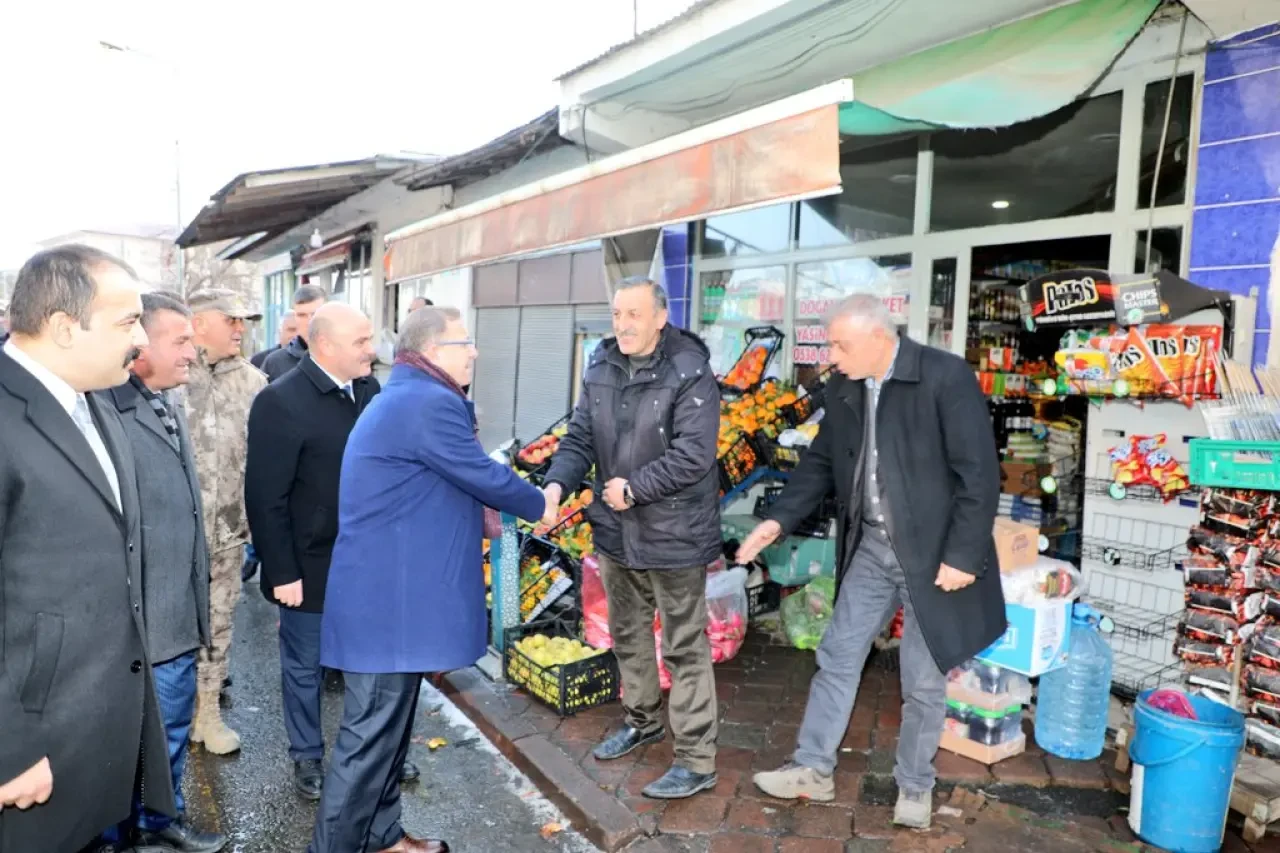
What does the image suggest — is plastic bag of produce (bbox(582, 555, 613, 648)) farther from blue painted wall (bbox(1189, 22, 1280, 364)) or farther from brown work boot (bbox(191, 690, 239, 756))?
blue painted wall (bbox(1189, 22, 1280, 364))

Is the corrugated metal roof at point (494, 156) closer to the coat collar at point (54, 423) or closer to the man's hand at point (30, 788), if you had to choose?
the coat collar at point (54, 423)

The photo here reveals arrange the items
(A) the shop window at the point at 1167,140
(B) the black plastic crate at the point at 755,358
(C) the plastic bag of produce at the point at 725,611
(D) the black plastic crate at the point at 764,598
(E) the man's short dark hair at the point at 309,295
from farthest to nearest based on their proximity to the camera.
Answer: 1. (B) the black plastic crate at the point at 755,358
2. (D) the black plastic crate at the point at 764,598
3. (E) the man's short dark hair at the point at 309,295
4. (C) the plastic bag of produce at the point at 725,611
5. (A) the shop window at the point at 1167,140

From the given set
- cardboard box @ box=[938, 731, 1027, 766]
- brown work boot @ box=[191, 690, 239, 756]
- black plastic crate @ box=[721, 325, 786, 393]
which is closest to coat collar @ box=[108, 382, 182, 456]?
brown work boot @ box=[191, 690, 239, 756]

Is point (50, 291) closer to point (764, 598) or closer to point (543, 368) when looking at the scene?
point (764, 598)

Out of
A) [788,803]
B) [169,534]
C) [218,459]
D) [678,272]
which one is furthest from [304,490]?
[678,272]

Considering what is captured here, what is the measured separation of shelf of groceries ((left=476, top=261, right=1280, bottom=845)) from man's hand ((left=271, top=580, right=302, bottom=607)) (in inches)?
57.0

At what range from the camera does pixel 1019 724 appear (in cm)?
403

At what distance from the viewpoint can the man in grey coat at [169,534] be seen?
297 cm

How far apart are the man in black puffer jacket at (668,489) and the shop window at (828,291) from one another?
8.62 ft

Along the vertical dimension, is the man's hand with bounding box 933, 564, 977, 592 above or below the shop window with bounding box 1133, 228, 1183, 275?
below

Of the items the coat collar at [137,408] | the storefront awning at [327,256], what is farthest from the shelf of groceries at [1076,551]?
the storefront awning at [327,256]

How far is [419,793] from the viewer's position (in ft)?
12.3

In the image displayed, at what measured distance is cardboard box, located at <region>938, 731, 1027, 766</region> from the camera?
390cm

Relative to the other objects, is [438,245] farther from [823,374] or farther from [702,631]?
[702,631]
